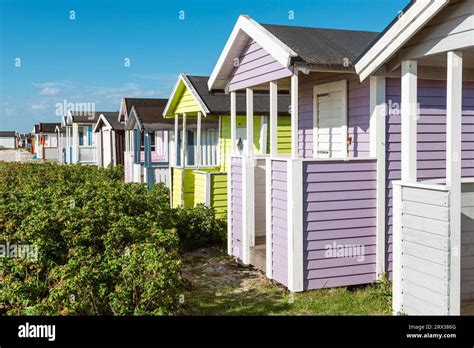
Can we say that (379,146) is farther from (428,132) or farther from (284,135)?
(284,135)

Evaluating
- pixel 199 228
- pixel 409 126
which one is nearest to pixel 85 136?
pixel 199 228

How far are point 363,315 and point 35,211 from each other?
4.54 meters

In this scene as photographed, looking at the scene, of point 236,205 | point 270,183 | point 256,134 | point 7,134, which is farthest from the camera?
point 7,134

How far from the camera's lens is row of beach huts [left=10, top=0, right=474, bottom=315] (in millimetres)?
5840

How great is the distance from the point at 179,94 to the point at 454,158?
11.1 m

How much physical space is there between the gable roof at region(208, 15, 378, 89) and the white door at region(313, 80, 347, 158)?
0.60 meters

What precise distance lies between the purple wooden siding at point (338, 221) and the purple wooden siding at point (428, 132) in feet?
1.03

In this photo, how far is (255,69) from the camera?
9.58m

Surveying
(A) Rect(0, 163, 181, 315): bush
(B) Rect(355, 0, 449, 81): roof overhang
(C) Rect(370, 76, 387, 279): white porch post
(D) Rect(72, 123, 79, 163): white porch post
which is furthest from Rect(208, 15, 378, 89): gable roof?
(D) Rect(72, 123, 79, 163): white porch post

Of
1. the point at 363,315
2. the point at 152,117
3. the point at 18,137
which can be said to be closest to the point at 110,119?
the point at 152,117

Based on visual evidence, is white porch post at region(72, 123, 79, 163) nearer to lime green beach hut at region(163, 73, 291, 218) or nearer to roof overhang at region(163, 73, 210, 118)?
roof overhang at region(163, 73, 210, 118)

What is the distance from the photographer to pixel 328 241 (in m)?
7.93

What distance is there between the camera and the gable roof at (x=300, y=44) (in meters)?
7.98
